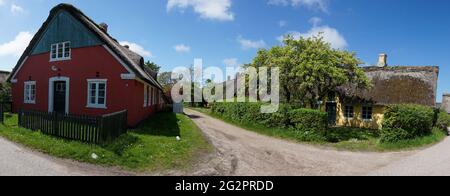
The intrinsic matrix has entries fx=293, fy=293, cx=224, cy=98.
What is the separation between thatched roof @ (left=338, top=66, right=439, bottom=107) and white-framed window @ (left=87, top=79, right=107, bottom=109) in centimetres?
2031

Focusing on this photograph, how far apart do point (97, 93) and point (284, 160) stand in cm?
1139

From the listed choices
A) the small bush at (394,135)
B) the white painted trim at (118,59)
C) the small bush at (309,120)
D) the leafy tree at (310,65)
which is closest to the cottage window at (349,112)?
the leafy tree at (310,65)

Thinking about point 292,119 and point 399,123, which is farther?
point 292,119

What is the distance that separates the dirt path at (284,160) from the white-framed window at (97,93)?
685cm

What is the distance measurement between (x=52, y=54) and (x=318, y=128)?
17062 millimetres

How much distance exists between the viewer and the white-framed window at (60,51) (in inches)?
707

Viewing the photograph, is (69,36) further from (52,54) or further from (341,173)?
(341,173)

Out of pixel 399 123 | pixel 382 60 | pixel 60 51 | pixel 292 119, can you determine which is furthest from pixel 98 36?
pixel 382 60

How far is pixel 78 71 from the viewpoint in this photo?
57.1 ft

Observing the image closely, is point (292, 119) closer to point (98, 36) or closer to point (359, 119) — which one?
point (359, 119)

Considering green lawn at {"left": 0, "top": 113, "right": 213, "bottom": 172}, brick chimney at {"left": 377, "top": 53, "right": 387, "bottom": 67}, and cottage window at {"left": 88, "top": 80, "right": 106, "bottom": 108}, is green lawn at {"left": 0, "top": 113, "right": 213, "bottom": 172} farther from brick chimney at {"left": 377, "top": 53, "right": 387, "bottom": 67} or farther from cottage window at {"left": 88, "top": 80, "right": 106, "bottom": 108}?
brick chimney at {"left": 377, "top": 53, "right": 387, "bottom": 67}

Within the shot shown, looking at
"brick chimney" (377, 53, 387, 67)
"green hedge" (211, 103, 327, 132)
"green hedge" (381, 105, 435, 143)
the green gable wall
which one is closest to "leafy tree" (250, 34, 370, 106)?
"green hedge" (211, 103, 327, 132)

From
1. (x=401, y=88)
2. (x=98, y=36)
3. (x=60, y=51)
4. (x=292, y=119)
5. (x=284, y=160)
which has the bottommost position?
(x=284, y=160)
